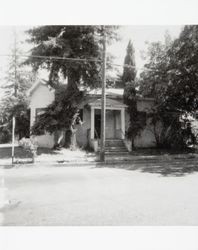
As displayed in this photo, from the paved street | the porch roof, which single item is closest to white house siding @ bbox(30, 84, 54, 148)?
the porch roof

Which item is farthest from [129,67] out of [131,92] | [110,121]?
[110,121]

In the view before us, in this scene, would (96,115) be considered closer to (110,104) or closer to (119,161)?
(110,104)

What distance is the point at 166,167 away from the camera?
→ 15727 millimetres

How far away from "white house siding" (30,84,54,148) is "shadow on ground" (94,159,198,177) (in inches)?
312

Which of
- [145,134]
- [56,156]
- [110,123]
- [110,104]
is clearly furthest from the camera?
[145,134]

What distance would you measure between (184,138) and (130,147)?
14.3 feet

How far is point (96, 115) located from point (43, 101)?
4.18 metres

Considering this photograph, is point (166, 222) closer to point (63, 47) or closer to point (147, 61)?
point (63, 47)

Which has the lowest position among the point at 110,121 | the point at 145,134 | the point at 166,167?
the point at 166,167

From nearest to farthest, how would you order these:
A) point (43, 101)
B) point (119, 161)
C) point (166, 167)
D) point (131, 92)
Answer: point (166, 167) < point (119, 161) < point (131, 92) < point (43, 101)

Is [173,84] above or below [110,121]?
above

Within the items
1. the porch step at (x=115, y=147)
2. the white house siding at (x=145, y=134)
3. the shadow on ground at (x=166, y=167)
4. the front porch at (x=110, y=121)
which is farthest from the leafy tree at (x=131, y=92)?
the shadow on ground at (x=166, y=167)

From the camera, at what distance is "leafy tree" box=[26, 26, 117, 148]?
19312mm
